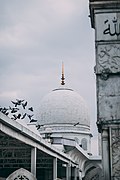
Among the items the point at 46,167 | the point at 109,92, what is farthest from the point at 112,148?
the point at 46,167

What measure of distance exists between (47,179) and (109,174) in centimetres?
2641

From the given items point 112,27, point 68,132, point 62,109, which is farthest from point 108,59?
point 62,109

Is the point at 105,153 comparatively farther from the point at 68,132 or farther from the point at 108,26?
the point at 68,132

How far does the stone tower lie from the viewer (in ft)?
30.9

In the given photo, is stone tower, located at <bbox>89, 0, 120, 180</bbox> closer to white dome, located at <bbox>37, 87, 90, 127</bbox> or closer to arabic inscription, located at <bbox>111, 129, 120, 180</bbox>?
arabic inscription, located at <bbox>111, 129, 120, 180</bbox>

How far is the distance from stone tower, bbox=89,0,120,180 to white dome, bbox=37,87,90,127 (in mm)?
38082

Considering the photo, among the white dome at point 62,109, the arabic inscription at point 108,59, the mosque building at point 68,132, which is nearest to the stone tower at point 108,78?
the arabic inscription at point 108,59

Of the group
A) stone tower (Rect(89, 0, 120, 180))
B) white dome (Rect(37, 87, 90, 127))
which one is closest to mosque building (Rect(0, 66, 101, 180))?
white dome (Rect(37, 87, 90, 127))

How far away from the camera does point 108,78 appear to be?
33.0 feet

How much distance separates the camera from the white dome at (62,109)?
48.4 metres

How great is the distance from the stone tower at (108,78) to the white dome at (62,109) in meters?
38.1

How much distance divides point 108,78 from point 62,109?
128ft

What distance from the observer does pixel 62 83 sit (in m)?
54.2

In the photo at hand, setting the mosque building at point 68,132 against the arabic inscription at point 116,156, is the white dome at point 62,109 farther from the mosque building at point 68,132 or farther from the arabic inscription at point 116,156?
the arabic inscription at point 116,156
